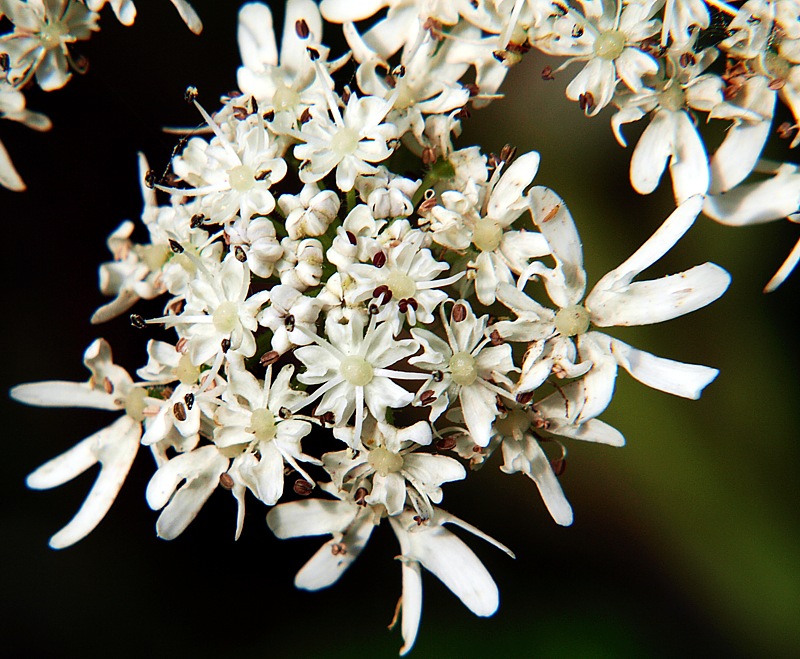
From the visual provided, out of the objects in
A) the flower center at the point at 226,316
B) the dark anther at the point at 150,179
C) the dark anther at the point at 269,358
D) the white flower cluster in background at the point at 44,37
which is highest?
the white flower cluster in background at the point at 44,37

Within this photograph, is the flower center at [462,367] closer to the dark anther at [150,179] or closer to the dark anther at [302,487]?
the dark anther at [302,487]

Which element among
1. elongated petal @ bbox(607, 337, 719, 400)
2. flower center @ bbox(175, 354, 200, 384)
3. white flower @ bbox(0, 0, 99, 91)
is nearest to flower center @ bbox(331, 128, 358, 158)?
flower center @ bbox(175, 354, 200, 384)

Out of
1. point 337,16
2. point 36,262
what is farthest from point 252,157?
point 36,262

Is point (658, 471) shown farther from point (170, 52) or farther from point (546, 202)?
point (170, 52)

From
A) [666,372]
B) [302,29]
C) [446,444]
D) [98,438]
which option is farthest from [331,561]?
[302,29]

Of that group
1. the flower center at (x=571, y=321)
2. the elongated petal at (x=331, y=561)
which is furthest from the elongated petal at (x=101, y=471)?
the flower center at (x=571, y=321)

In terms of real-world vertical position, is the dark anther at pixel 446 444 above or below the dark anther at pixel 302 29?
below

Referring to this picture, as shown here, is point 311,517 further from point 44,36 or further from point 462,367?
point 44,36
